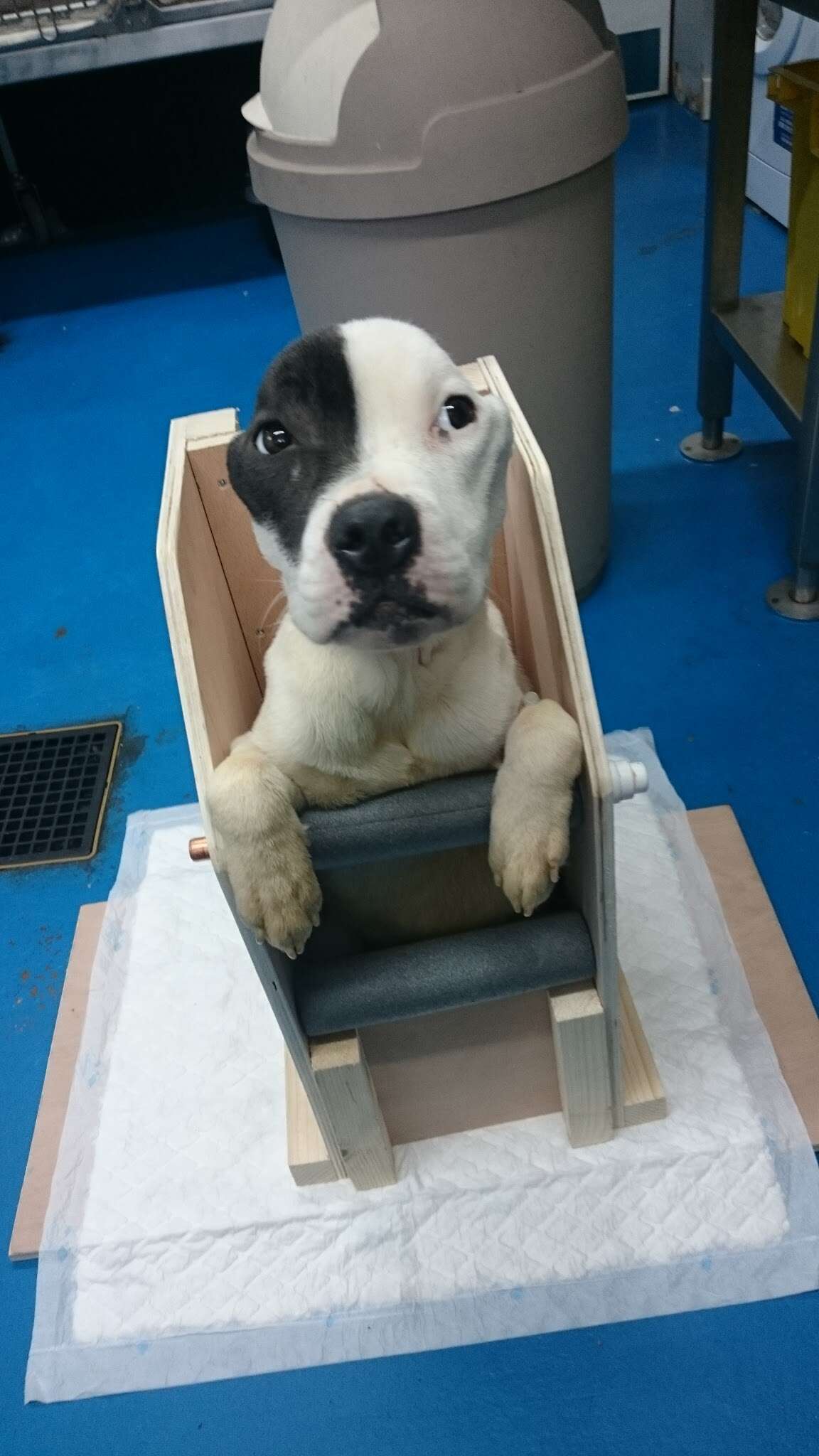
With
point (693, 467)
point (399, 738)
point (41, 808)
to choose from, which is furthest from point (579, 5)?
point (41, 808)

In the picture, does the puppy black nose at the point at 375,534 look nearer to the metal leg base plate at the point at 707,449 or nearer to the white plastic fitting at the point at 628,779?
the white plastic fitting at the point at 628,779

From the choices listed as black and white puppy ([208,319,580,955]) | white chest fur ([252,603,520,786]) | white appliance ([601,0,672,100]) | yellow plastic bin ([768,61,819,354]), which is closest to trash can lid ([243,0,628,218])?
yellow plastic bin ([768,61,819,354])

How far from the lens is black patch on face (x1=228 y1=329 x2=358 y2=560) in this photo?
74 centimetres

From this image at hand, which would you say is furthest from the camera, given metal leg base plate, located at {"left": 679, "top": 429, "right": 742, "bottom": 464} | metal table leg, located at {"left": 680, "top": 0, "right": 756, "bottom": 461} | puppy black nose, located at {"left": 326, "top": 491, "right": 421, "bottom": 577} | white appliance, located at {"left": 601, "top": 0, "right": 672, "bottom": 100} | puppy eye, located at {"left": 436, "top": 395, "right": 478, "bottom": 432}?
white appliance, located at {"left": 601, "top": 0, "right": 672, "bottom": 100}

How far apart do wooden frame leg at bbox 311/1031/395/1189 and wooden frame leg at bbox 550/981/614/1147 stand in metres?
Answer: 0.19

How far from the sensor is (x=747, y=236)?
9.33 ft

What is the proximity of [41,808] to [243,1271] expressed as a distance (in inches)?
33.2

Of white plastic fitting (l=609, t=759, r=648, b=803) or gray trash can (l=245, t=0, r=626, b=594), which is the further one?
gray trash can (l=245, t=0, r=626, b=594)

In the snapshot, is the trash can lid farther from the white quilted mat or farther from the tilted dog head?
the white quilted mat

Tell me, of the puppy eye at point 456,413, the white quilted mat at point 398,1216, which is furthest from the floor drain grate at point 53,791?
the puppy eye at point 456,413

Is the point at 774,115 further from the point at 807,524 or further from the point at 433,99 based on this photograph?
the point at 433,99

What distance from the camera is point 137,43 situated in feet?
9.40

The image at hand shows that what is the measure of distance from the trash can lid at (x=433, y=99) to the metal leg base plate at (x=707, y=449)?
820 millimetres

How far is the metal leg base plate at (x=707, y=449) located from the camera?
2.12 metres
